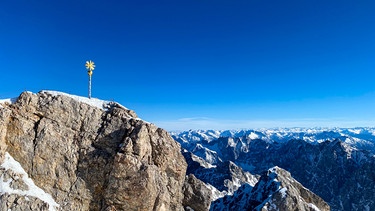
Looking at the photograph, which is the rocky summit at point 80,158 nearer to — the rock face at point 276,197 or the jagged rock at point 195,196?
the jagged rock at point 195,196

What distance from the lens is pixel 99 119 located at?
6144 centimetres

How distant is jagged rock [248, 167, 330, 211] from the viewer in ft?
295

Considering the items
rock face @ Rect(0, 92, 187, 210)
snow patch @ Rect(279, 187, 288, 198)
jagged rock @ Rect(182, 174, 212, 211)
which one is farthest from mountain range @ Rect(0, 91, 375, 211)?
snow patch @ Rect(279, 187, 288, 198)

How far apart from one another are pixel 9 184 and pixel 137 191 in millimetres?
20832

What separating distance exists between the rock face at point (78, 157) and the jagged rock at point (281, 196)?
1694 inches

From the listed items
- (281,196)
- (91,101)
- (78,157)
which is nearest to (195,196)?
(78,157)

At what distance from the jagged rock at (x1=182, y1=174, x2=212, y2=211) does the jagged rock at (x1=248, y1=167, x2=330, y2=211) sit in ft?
72.8

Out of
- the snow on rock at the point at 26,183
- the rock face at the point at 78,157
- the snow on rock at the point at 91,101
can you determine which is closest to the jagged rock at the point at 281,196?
the rock face at the point at 78,157

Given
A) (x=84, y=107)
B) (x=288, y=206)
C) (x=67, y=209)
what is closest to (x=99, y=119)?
(x=84, y=107)

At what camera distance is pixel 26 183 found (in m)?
51.9

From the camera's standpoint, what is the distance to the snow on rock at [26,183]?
165ft

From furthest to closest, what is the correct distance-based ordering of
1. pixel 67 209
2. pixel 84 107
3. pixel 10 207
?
pixel 84 107, pixel 67 209, pixel 10 207

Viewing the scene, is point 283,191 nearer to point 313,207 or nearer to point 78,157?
point 313,207

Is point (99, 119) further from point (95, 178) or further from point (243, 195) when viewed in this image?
point (243, 195)
